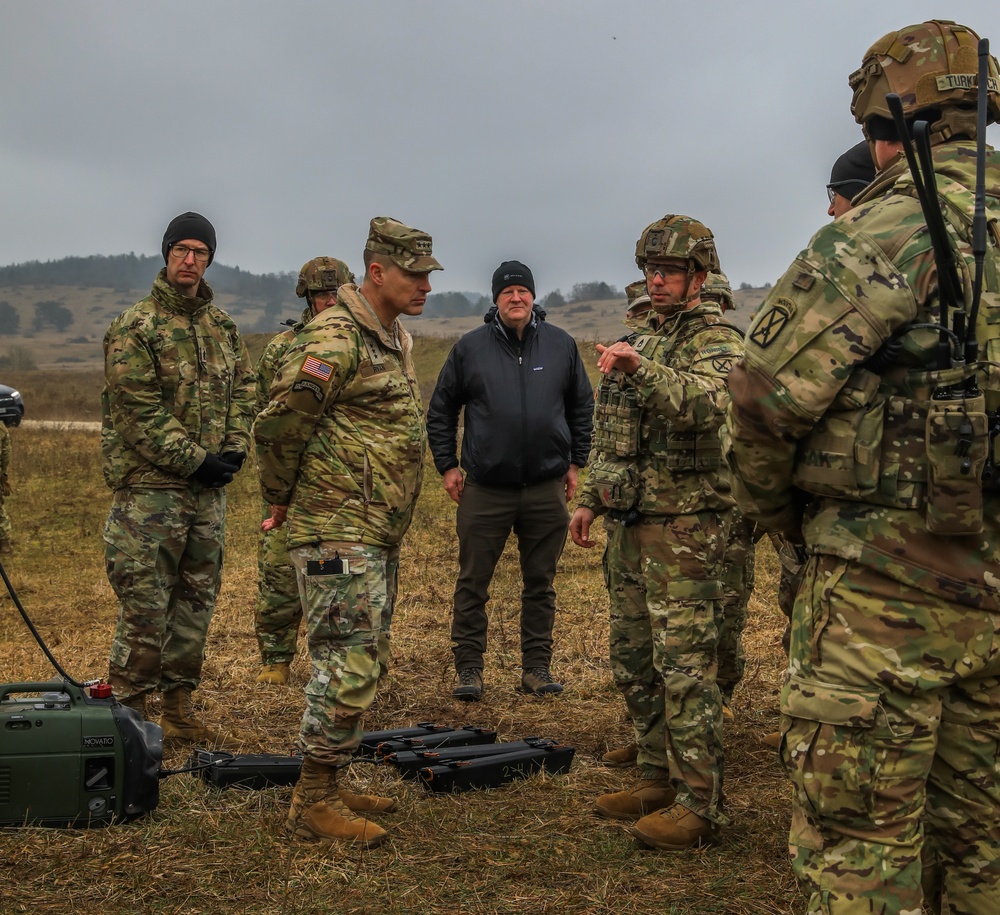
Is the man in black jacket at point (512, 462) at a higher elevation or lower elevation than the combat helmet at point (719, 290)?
lower

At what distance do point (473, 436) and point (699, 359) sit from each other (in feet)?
9.83

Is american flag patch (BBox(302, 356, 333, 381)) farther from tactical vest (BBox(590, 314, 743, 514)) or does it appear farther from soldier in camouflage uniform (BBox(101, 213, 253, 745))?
soldier in camouflage uniform (BBox(101, 213, 253, 745))

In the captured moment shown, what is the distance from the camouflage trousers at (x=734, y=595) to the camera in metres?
5.70

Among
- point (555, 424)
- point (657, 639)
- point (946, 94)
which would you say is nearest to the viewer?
point (946, 94)

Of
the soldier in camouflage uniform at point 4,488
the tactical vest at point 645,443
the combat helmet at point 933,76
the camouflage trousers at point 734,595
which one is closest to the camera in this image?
the combat helmet at point 933,76

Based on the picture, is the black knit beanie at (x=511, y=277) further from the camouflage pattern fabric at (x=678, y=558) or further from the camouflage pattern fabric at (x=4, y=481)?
the camouflage pattern fabric at (x=4, y=481)

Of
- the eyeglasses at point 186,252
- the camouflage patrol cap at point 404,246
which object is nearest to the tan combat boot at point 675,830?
the camouflage patrol cap at point 404,246

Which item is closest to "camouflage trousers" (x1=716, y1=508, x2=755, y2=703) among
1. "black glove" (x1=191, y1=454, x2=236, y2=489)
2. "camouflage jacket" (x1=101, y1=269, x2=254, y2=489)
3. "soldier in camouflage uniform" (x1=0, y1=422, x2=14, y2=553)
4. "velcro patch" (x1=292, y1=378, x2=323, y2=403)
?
"velcro patch" (x1=292, y1=378, x2=323, y2=403)

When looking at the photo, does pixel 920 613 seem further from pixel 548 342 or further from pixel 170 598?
pixel 548 342

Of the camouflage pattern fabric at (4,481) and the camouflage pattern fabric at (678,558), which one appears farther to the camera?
the camouflage pattern fabric at (4,481)

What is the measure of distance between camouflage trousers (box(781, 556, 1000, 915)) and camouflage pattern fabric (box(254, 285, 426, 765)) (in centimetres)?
213

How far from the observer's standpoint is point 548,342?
305 inches

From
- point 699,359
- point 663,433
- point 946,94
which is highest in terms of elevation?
point 946,94

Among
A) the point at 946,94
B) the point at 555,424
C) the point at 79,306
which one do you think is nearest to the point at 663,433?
the point at 946,94
